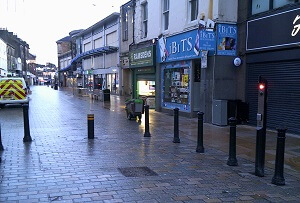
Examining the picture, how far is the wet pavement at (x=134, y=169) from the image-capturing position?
504cm

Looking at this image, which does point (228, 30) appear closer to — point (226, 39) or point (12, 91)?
point (226, 39)

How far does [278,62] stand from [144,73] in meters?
10.1

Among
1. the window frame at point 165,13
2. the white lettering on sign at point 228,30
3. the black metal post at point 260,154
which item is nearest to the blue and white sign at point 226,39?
the white lettering on sign at point 228,30

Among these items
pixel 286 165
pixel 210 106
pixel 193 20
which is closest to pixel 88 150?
pixel 286 165

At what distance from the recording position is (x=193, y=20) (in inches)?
577

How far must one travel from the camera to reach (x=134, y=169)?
21.2ft

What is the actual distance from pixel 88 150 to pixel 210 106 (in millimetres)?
6596

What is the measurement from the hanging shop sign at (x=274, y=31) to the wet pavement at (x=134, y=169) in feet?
10.4

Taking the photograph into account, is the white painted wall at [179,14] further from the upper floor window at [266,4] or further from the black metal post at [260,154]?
the black metal post at [260,154]

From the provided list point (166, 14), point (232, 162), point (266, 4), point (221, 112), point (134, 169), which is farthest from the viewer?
point (166, 14)

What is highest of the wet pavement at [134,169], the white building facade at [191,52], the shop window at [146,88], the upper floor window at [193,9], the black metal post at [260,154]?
the upper floor window at [193,9]

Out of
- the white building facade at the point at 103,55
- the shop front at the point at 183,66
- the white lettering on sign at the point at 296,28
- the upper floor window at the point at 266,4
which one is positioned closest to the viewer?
the white lettering on sign at the point at 296,28

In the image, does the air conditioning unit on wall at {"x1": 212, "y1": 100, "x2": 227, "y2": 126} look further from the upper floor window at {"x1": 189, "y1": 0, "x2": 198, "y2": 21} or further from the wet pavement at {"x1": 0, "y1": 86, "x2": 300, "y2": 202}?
the upper floor window at {"x1": 189, "y1": 0, "x2": 198, "y2": 21}

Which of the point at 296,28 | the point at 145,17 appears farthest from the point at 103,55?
the point at 296,28
